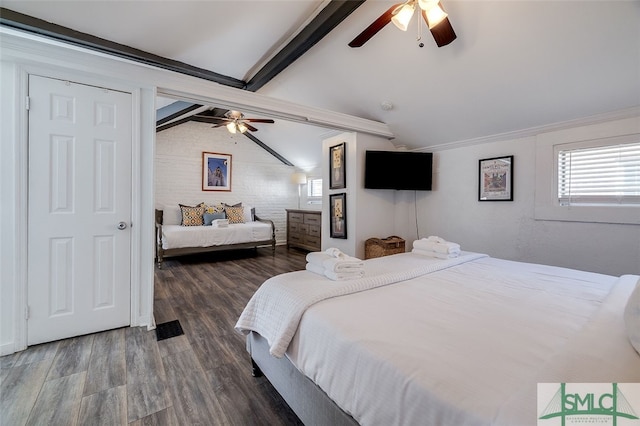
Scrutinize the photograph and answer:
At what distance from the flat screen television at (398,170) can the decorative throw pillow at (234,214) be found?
331 cm

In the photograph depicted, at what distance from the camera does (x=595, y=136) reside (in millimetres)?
2697

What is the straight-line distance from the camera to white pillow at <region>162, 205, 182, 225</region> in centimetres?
544

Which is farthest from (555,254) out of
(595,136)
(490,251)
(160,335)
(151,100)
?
(151,100)

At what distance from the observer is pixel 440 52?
2.54 metres

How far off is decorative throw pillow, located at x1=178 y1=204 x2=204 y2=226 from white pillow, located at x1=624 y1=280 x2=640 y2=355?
5834 millimetres

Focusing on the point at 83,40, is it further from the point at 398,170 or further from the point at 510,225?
the point at 510,225

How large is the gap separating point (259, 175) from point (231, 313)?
4585mm

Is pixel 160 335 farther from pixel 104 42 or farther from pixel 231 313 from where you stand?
pixel 104 42

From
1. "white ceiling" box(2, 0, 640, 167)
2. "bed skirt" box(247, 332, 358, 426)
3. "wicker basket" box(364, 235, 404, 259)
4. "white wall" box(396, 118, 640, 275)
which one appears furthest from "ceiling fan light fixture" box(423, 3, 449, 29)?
"wicker basket" box(364, 235, 404, 259)

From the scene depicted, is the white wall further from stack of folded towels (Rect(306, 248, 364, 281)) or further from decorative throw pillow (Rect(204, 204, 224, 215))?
decorative throw pillow (Rect(204, 204, 224, 215))

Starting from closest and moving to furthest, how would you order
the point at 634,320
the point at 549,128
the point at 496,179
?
the point at 634,320
the point at 549,128
the point at 496,179

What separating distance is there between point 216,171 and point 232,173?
1.23 ft

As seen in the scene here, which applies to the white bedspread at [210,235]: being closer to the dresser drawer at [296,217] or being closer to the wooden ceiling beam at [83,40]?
the dresser drawer at [296,217]

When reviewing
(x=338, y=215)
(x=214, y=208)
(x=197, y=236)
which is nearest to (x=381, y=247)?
(x=338, y=215)
